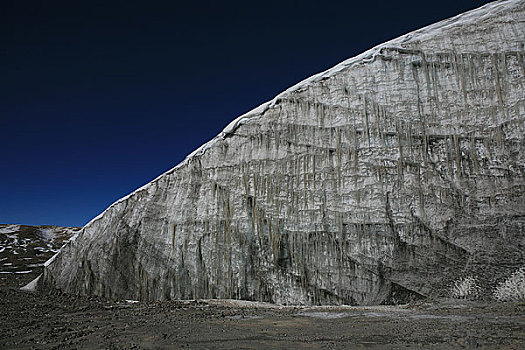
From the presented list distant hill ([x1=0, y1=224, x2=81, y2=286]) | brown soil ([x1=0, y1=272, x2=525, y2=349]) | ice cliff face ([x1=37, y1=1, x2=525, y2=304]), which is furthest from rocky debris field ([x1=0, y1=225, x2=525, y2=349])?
distant hill ([x1=0, y1=224, x2=81, y2=286])

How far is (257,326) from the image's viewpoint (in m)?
6.56

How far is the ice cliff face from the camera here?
9.03 meters

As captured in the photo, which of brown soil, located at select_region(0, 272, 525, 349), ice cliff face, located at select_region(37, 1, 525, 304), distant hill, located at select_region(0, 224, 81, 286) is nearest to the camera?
brown soil, located at select_region(0, 272, 525, 349)

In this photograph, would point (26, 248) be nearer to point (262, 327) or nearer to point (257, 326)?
point (257, 326)

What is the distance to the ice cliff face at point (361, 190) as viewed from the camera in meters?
9.03

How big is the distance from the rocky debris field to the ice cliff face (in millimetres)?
968

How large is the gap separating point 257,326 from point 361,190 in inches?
192

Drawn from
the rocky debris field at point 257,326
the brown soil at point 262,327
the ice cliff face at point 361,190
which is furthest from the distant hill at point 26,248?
the brown soil at point 262,327

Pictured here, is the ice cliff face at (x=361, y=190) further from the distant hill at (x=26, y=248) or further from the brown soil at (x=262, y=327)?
the distant hill at (x=26, y=248)

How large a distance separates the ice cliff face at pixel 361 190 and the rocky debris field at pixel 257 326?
3.18 feet

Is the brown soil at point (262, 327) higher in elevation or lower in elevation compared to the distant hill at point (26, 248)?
lower

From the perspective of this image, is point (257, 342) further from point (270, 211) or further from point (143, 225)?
point (143, 225)

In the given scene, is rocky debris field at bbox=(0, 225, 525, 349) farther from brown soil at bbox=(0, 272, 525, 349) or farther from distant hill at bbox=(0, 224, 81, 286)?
distant hill at bbox=(0, 224, 81, 286)

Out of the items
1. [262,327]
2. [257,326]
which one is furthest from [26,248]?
[262,327]
